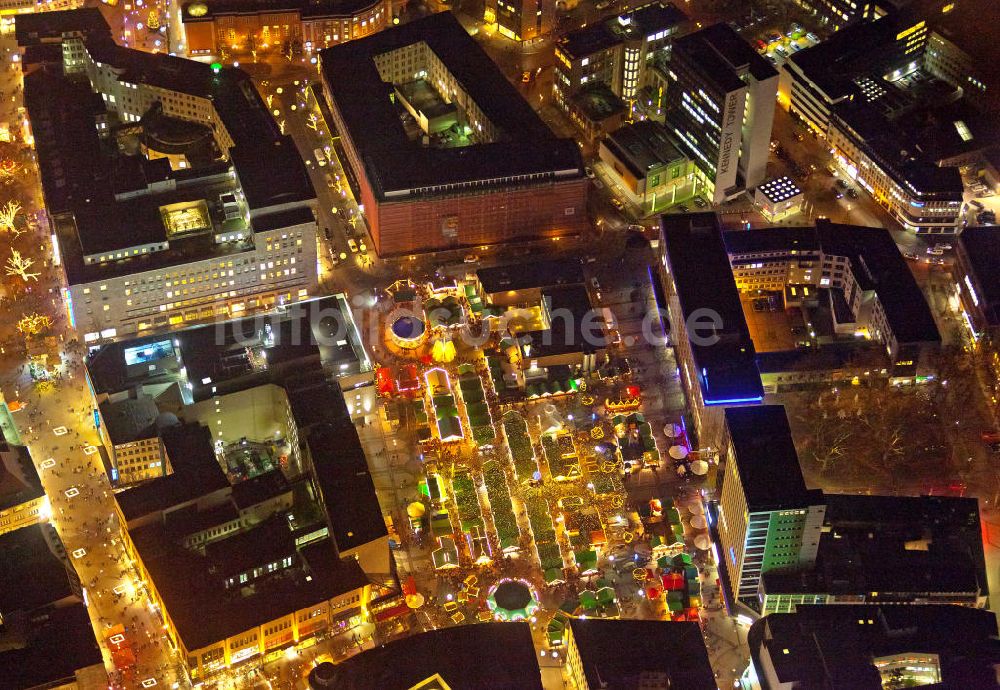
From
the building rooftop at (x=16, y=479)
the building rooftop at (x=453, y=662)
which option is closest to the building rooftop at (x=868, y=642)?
the building rooftop at (x=453, y=662)

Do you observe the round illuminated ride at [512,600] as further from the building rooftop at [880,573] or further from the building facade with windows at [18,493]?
the building facade with windows at [18,493]

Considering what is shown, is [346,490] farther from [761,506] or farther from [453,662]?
[761,506]

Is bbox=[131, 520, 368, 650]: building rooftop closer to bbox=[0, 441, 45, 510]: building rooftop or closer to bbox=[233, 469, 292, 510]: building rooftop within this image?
bbox=[233, 469, 292, 510]: building rooftop

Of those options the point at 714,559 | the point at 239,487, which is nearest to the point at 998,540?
the point at 714,559

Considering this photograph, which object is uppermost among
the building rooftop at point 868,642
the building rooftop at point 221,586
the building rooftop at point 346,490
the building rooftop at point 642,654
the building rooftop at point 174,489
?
the building rooftop at point 174,489

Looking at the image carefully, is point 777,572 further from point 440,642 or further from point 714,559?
point 440,642
